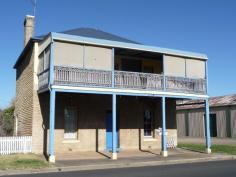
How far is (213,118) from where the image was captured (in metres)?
36.0

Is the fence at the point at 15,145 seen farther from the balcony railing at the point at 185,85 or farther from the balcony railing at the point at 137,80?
the balcony railing at the point at 185,85

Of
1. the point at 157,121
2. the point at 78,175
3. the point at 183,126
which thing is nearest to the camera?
the point at 78,175

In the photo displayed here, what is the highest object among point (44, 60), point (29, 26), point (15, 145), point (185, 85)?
point (29, 26)

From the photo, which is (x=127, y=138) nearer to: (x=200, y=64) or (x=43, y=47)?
(x=200, y=64)

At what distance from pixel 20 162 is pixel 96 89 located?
507cm

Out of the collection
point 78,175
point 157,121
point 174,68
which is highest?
point 174,68

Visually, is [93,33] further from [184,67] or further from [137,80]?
[184,67]

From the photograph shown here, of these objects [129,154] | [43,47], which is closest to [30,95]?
[43,47]

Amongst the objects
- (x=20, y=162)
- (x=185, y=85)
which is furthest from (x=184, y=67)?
(x=20, y=162)

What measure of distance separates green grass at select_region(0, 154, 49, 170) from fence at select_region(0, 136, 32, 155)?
0.90m

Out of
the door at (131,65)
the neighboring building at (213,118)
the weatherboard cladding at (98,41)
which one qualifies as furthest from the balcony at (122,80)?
the neighboring building at (213,118)

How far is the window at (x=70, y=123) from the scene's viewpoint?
20.5 meters

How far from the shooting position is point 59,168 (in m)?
14.6

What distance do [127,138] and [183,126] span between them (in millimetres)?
18400
